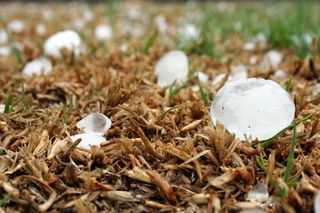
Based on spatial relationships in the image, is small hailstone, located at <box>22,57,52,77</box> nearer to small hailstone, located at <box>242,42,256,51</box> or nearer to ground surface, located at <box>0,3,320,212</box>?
ground surface, located at <box>0,3,320,212</box>

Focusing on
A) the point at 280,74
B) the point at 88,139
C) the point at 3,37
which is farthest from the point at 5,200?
the point at 3,37

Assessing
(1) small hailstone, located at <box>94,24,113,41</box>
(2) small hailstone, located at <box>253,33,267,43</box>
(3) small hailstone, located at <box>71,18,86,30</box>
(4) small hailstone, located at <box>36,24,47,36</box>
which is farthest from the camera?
(3) small hailstone, located at <box>71,18,86,30</box>

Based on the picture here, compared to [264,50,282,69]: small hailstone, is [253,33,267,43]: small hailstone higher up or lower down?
higher up

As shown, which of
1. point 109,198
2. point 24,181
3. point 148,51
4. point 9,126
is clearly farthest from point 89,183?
point 148,51

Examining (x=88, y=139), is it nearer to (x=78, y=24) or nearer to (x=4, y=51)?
(x=4, y=51)

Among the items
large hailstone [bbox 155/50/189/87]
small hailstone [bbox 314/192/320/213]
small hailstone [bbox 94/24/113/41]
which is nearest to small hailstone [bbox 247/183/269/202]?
small hailstone [bbox 314/192/320/213]

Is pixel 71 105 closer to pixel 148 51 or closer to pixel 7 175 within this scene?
pixel 7 175
